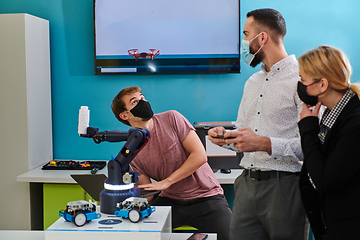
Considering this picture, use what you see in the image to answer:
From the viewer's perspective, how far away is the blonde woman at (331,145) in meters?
1.03

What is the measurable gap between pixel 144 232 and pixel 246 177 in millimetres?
650

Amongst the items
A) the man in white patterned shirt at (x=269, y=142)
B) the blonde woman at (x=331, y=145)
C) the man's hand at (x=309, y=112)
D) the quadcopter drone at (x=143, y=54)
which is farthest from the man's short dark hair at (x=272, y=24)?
the quadcopter drone at (x=143, y=54)

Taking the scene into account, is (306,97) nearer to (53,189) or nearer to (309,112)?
(309,112)

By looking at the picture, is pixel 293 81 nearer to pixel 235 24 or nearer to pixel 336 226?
pixel 336 226

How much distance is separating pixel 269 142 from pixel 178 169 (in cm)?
75

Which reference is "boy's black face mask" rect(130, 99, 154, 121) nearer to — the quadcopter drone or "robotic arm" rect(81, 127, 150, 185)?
"robotic arm" rect(81, 127, 150, 185)

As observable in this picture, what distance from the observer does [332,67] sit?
115cm

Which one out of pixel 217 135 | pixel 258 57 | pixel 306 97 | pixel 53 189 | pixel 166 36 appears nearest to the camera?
pixel 306 97

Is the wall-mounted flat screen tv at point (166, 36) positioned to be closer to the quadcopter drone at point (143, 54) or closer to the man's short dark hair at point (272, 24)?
the quadcopter drone at point (143, 54)

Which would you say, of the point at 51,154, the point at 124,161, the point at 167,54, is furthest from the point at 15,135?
the point at 124,161

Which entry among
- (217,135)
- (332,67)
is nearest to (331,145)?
(332,67)

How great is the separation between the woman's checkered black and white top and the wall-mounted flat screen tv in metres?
1.70

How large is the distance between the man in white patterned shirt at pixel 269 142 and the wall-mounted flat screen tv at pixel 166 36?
125 cm

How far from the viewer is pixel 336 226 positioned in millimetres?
1072
